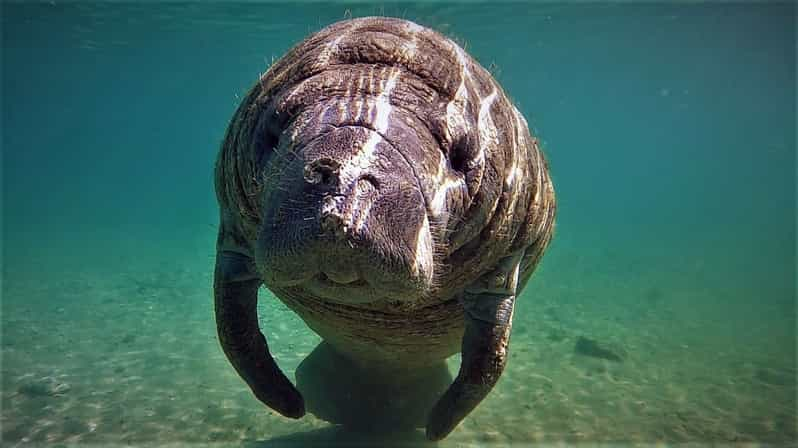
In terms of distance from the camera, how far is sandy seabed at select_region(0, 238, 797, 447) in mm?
6145

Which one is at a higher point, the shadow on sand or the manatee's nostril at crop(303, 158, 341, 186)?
the manatee's nostril at crop(303, 158, 341, 186)

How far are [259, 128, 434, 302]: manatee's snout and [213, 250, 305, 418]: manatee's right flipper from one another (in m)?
1.60

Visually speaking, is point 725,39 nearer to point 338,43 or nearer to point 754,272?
point 754,272

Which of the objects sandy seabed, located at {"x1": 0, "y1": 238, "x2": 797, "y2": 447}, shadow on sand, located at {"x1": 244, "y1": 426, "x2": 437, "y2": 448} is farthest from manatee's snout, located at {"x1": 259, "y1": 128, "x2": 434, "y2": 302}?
sandy seabed, located at {"x1": 0, "y1": 238, "x2": 797, "y2": 447}

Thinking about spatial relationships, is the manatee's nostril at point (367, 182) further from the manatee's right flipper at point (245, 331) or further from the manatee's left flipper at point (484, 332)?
the manatee's right flipper at point (245, 331)

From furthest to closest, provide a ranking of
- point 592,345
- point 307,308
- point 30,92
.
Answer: point 30,92
point 592,345
point 307,308

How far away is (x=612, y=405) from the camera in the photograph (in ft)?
24.0

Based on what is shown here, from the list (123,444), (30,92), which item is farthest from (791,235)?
(30,92)

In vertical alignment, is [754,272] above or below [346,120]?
above

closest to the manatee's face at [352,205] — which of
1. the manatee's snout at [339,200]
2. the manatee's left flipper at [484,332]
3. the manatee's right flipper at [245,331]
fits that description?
the manatee's snout at [339,200]

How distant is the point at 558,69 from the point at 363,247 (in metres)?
58.5

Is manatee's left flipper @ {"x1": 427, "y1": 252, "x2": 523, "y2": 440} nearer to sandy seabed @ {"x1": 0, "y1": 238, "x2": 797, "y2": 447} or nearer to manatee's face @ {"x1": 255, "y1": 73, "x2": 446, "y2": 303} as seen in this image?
manatee's face @ {"x1": 255, "y1": 73, "x2": 446, "y2": 303}

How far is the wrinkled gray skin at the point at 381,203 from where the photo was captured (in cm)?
171

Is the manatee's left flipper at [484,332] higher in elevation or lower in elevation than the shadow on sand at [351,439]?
higher
